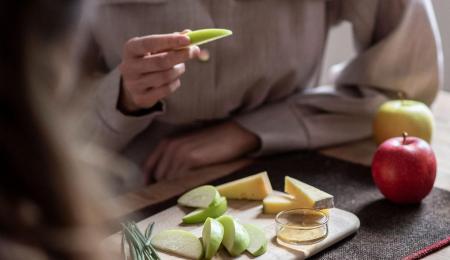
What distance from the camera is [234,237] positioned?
0.93 m

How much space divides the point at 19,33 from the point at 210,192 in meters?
0.76

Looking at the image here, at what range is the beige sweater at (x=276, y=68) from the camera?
51.7 inches

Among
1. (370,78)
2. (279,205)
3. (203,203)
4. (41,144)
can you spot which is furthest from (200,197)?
(41,144)

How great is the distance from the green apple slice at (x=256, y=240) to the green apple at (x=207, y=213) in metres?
0.07

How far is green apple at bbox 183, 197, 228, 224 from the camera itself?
40.9 inches

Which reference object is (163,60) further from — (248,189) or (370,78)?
(370,78)

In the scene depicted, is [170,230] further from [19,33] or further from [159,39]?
[19,33]

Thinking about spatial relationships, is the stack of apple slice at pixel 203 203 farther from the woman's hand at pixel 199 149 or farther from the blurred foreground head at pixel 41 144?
the blurred foreground head at pixel 41 144

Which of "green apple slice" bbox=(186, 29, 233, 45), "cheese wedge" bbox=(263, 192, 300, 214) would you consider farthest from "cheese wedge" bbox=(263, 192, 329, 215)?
"green apple slice" bbox=(186, 29, 233, 45)

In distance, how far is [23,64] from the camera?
34 centimetres

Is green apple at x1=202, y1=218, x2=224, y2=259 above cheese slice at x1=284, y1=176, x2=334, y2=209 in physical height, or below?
above

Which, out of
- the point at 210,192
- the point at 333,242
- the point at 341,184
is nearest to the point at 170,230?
the point at 210,192

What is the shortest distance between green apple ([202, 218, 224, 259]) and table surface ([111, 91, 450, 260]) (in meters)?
0.16

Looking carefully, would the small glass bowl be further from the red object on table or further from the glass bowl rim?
the red object on table
